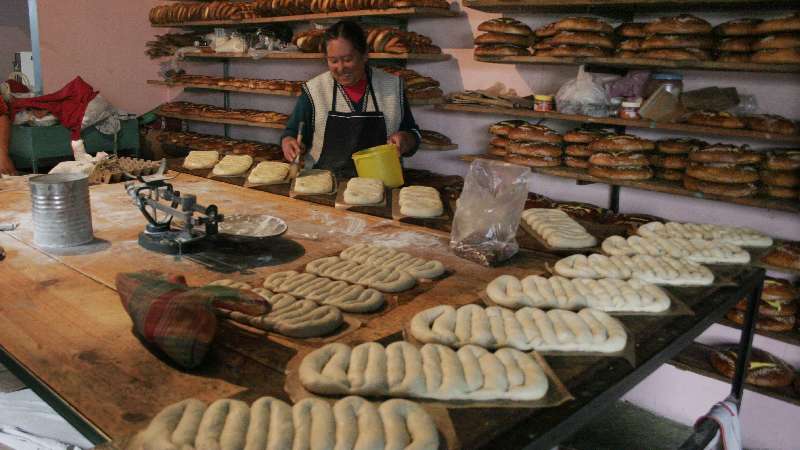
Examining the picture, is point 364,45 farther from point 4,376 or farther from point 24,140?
point 24,140

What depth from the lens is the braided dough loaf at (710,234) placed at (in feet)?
7.70

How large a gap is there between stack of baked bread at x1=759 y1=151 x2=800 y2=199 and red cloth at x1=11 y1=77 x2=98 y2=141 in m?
5.80

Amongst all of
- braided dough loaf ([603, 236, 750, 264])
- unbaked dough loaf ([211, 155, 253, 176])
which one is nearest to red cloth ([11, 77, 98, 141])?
unbaked dough loaf ([211, 155, 253, 176])

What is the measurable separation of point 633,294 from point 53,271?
181cm

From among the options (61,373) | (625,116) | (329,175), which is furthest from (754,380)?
(61,373)

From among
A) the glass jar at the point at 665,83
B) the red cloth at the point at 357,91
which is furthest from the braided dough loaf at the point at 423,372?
the red cloth at the point at 357,91

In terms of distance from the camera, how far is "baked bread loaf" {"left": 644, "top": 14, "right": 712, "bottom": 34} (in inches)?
130

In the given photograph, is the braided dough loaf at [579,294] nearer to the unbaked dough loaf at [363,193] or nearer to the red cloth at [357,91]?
the unbaked dough loaf at [363,193]

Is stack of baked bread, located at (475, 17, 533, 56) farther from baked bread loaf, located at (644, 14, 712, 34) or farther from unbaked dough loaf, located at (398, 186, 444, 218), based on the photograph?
unbaked dough loaf, located at (398, 186, 444, 218)

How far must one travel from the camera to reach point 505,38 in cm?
402

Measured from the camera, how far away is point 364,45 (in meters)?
3.71

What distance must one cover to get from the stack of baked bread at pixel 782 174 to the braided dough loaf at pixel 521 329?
7.01 ft

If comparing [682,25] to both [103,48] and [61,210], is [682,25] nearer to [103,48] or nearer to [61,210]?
[61,210]

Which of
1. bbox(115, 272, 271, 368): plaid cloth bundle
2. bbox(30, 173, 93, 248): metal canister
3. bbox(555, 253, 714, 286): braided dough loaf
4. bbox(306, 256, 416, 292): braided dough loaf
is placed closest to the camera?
bbox(115, 272, 271, 368): plaid cloth bundle
